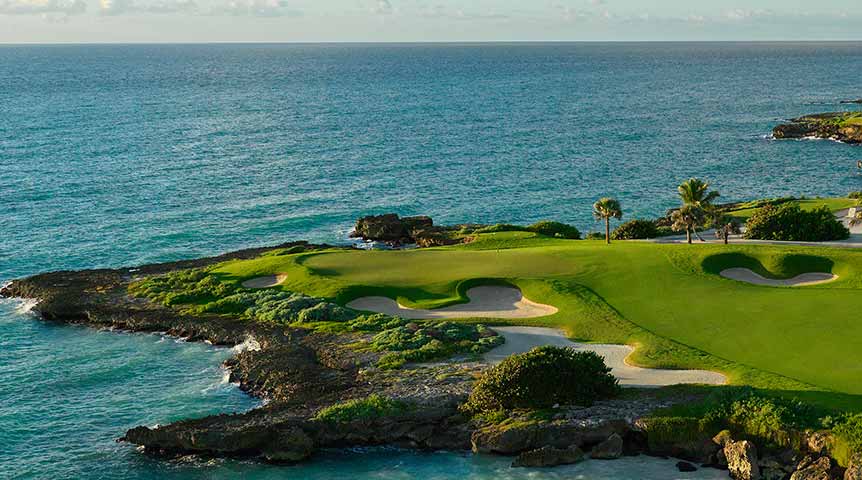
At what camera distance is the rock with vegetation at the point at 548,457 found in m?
37.8

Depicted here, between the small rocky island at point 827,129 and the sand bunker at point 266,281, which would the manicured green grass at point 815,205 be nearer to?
the sand bunker at point 266,281

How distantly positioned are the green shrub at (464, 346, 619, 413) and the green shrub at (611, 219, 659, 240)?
3876 cm

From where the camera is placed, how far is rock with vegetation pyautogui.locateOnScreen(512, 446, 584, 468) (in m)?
37.8

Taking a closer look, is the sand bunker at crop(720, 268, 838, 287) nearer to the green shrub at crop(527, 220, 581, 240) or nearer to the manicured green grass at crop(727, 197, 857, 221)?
the green shrub at crop(527, 220, 581, 240)

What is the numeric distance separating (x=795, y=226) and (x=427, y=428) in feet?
147

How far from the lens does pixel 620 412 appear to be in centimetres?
4019

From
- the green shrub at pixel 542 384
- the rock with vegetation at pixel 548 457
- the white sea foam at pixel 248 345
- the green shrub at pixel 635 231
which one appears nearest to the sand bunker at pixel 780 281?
the green shrub at pixel 635 231

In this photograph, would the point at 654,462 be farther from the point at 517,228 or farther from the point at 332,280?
the point at 517,228

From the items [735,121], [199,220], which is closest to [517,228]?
[199,220]

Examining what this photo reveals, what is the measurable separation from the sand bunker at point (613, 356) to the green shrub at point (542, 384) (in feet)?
8.16

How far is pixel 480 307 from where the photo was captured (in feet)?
186

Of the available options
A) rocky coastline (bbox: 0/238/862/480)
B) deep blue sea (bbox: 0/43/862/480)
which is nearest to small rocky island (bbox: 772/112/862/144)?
deep blue sea (bbox: 0/43/862/480)

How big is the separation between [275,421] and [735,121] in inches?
5826

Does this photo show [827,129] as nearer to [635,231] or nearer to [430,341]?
[635,231]
